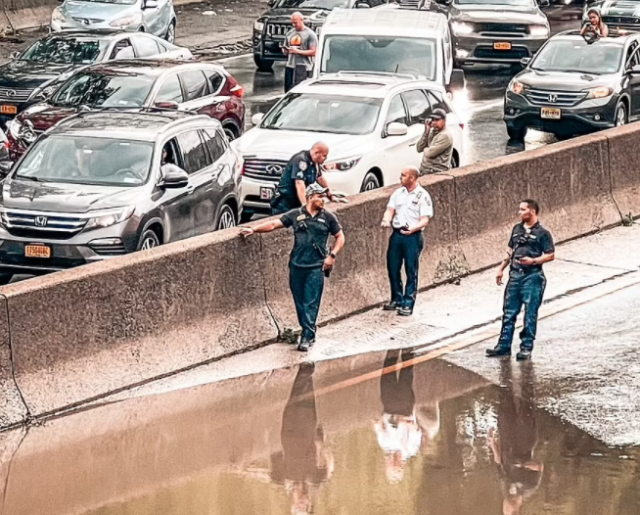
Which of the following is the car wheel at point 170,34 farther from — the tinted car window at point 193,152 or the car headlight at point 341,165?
the tinted car window at point 193,152

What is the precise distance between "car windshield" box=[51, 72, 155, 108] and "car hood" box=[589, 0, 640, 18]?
1590 centimetres

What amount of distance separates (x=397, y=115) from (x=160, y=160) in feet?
14.4

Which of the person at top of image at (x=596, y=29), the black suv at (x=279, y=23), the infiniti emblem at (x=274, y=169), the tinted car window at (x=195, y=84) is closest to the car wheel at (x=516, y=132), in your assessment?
the person at top of image at (x=596, y=29)

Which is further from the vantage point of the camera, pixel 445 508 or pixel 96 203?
pixel 96 203

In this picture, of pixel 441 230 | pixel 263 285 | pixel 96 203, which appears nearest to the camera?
pixel 263 285

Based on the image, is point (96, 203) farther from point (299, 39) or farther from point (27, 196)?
point (299, 39)

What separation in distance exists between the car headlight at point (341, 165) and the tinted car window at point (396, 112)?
1.18 metres

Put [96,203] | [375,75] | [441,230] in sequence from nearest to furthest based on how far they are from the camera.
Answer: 1. [96,203]
2. [441,230]
3. [375,75]

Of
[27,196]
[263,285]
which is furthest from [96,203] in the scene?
[263,285]

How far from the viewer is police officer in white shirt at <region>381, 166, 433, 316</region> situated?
52.0 feet

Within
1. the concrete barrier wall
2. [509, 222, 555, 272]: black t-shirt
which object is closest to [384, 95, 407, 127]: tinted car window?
the concrete barrier wall

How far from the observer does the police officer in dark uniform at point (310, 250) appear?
14656 millimetres

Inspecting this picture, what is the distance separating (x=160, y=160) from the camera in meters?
17.5

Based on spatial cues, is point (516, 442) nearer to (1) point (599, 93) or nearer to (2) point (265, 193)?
(2) point (265, 193)
